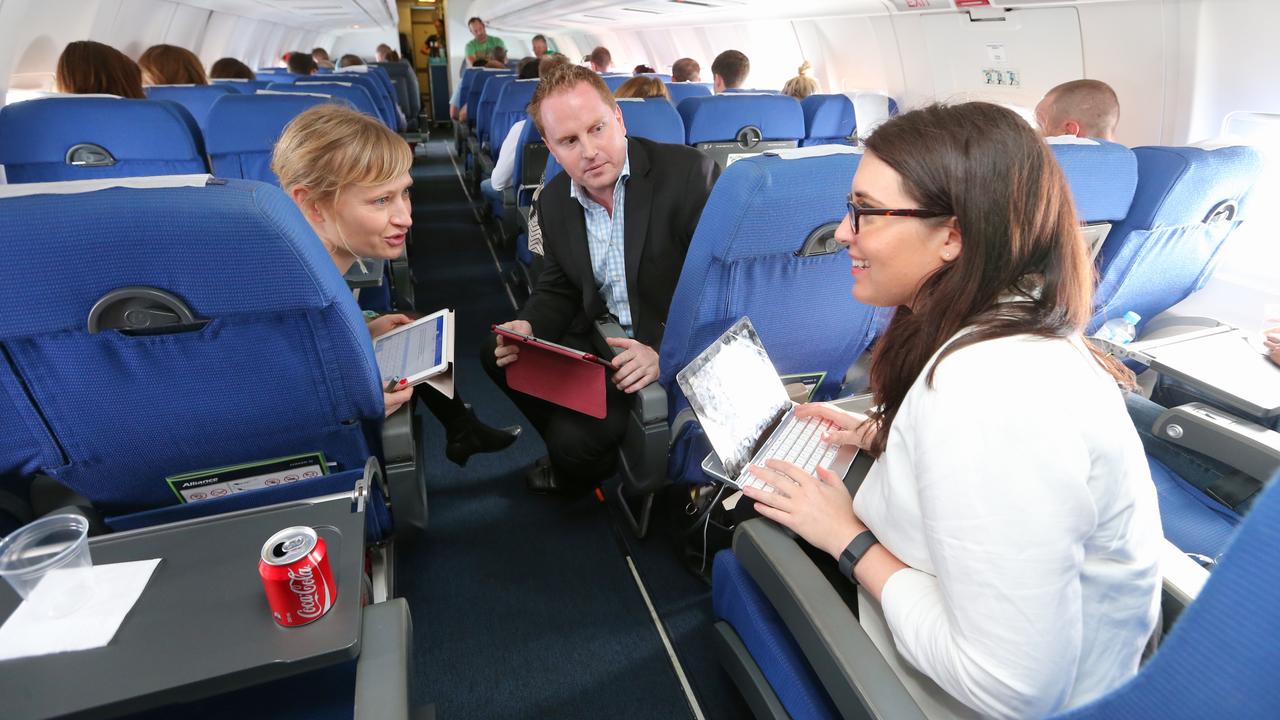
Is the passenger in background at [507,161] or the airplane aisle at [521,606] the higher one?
the passenger in background at [507,161]

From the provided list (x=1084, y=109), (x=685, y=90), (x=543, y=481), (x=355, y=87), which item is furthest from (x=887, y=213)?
(x=685, y=90)

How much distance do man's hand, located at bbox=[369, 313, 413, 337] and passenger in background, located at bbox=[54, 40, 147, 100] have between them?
3253 mm

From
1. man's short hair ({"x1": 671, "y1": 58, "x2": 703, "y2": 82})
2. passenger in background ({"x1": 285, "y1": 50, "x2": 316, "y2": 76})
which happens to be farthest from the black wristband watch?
passenger in background ({"x1": 285, "y1": 50, "x2": 316, "y2": 76})


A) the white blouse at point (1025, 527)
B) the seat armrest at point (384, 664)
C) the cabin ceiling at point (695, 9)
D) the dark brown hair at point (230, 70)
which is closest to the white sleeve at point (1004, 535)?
the white blouse at point (1025, 527)

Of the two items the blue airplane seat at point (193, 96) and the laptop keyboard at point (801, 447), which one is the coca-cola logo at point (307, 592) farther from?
the blue airplane seat at point (193, 96)

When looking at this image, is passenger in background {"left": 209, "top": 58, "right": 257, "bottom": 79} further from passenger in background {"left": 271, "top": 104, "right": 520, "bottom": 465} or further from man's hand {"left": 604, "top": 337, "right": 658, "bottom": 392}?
man's hand {"left": 604, "top": 337, "right": 658, "bottom": 392}

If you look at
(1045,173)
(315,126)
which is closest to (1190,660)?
(1045,173)

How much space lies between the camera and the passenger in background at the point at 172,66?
16.7 ft

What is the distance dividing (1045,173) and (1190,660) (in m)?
0.78

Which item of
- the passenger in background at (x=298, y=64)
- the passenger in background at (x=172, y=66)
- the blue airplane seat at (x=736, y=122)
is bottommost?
the blue airplane seat at (x=736, y=122)

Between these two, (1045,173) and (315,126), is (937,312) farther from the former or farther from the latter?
(315,126)

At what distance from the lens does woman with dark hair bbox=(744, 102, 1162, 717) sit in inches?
33.0

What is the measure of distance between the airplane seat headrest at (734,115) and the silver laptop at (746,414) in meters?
3.01

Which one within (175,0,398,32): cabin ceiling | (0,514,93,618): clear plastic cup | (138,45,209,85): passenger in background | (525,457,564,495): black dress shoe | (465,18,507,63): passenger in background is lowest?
(525,457,564,495): black dress shoe
